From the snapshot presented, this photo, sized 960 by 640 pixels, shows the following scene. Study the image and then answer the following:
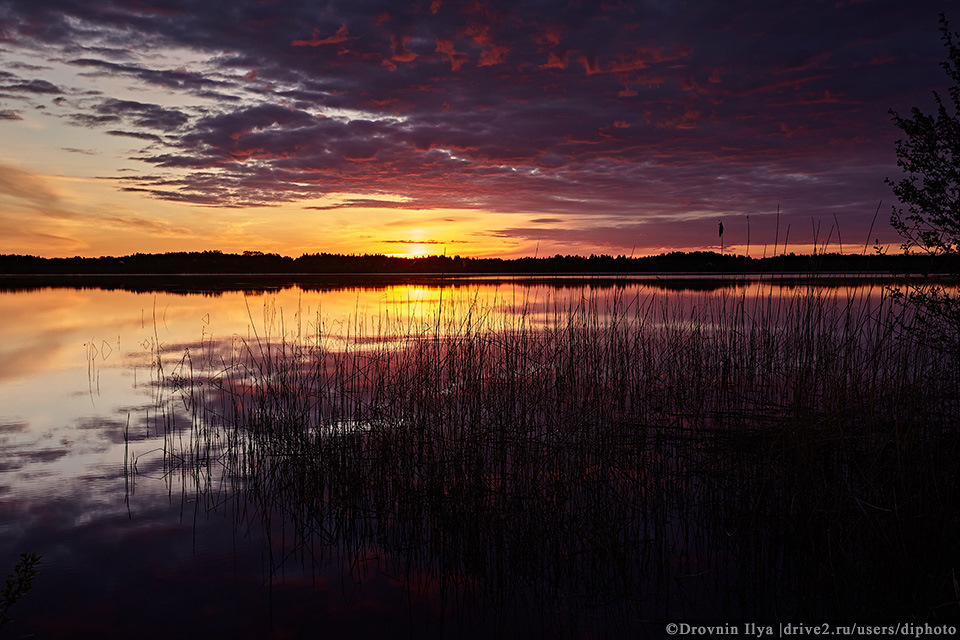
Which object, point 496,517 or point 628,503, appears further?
point 628,503

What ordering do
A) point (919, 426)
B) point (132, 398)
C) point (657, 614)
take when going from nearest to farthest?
point (657, 614)
point (919, 426)
point (132, 398)

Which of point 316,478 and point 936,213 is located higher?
point 936,213

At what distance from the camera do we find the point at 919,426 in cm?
520

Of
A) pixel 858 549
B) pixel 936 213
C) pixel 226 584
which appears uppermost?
pixel 936 213

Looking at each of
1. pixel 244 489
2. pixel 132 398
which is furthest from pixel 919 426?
pixel 132 398

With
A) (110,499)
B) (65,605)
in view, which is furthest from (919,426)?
(110,499)

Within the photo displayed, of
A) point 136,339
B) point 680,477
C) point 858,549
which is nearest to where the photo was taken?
point 858,549

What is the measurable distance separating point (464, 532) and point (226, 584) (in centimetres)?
204

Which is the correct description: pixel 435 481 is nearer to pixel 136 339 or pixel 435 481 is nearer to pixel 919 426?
pixel 919 426

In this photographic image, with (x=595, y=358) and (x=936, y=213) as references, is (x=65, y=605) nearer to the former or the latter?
(x=595, y=358)

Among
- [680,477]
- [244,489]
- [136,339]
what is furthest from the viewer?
[136,339]

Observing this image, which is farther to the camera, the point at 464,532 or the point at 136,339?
the point at 136,339

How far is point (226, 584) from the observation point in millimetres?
4426

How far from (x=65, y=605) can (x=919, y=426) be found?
7732 millimetres
